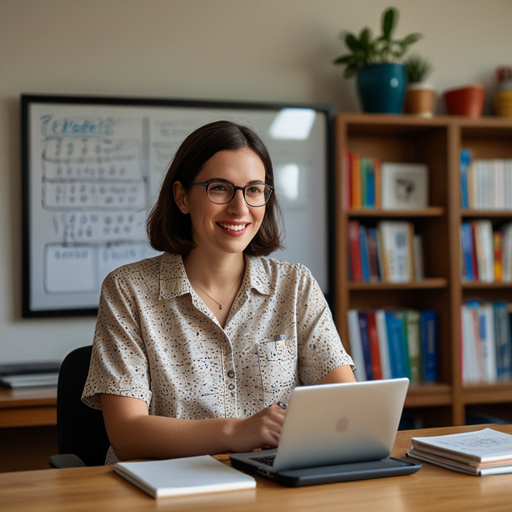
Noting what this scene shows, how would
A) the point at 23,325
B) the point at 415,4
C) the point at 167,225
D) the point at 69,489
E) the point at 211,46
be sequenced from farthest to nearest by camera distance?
the point at 415,4
the point at 211,46
the point at 23,325
the point at 167,225
the point at 69,489

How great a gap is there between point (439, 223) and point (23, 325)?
1775 mm

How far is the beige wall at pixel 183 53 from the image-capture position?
9.35 ft

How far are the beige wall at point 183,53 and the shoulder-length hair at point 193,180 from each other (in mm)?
1177

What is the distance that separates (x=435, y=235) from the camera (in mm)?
3189

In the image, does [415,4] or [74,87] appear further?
[415,4]

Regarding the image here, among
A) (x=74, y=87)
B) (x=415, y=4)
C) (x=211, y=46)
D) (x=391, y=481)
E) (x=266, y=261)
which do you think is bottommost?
(x=391, y=481)

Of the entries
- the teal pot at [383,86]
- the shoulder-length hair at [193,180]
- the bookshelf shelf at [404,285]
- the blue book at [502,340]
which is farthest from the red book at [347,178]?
the shoulder-length hair at [193,180]

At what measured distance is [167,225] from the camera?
188 cm

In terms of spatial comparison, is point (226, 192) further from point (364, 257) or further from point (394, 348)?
point (394, 348)

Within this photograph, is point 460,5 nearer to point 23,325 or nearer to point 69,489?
point 23,325

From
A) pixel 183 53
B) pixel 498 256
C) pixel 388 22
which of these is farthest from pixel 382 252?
pixel 183 53

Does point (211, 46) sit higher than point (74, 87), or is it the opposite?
point (211, 46)

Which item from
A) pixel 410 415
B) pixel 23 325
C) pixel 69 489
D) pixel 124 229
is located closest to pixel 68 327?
pixel 23 325

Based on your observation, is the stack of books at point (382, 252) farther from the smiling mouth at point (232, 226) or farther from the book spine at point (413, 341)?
the smiling mouth at point (232, 226)
